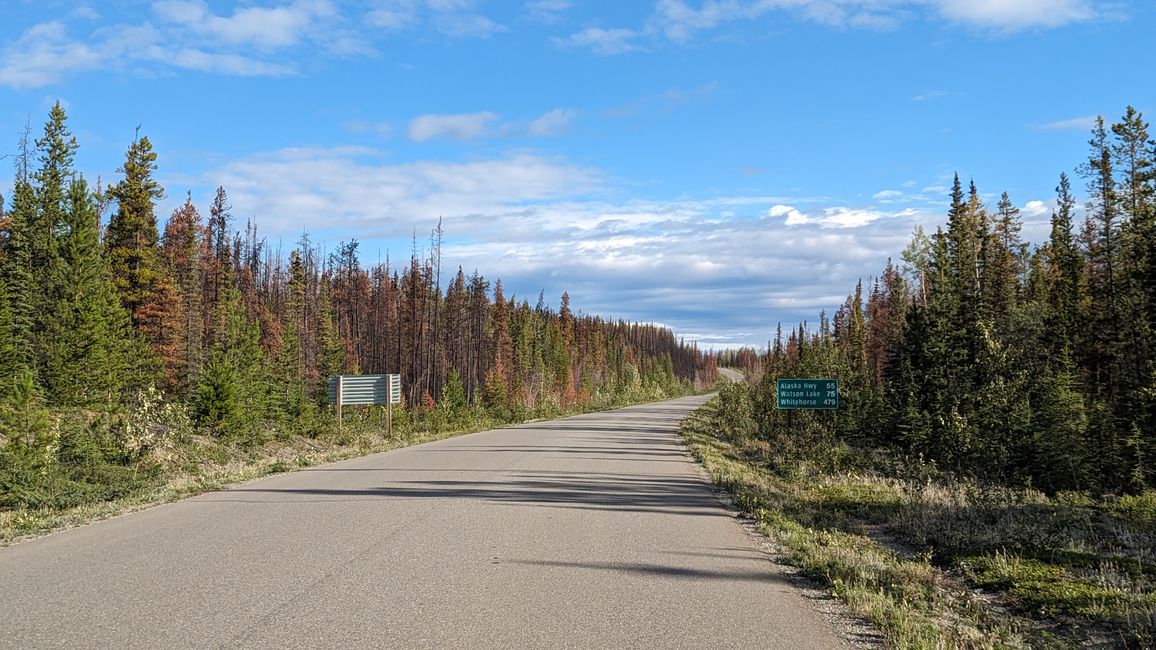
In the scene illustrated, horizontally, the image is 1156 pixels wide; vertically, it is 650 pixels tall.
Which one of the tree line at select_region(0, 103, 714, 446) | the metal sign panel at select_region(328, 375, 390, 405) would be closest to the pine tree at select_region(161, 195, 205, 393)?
the tree line at select_region(0, 103, 714, 446)

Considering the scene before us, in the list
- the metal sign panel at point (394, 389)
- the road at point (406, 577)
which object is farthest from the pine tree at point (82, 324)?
the road at point (406, 577)

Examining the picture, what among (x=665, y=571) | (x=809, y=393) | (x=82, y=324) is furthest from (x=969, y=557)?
(x=82, y=324)

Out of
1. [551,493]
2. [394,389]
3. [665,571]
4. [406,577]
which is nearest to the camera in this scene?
[406,577]

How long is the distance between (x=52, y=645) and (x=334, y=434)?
21622 mm

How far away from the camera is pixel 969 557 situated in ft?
27.1

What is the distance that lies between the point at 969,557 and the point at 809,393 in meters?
12.1

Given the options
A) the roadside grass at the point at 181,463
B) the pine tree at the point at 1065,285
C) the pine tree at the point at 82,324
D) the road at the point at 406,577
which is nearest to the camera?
the road at the point at 406,577

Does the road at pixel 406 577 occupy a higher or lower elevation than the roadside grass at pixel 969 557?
higher

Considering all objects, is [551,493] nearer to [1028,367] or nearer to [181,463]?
[181,463]

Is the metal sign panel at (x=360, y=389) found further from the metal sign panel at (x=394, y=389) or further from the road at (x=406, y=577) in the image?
the road at (x=406, y=577)

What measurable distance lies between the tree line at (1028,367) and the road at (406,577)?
12661 millimetres

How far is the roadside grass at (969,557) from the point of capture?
559 centimetres

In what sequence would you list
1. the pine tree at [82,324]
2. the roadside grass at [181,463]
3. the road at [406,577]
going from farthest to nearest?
the pine tree at [82,324] → the roadside grass at [181,463] → the road at [406,577]

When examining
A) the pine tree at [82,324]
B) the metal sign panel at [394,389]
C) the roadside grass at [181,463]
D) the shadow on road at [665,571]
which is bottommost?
the roadside grass at [181,463]
